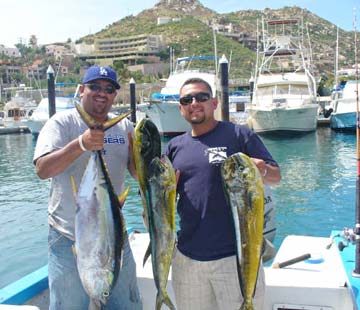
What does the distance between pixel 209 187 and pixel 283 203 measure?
997cm

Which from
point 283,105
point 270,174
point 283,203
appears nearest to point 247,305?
point 270,174

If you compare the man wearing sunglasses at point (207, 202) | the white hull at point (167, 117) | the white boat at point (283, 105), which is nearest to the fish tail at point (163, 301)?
the man wearing sunglasses at point (207, 202)

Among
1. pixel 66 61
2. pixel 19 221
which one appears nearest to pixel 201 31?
pixel 66 61

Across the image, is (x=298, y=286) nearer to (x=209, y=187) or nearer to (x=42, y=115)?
(x=209, y=187)

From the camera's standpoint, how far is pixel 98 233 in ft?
7.66

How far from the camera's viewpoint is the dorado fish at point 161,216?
2445 millimetres

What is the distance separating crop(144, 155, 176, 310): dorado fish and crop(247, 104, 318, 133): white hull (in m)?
26.5

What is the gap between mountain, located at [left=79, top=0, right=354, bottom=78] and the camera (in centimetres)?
11581

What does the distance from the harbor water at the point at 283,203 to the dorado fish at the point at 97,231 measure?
162 inches

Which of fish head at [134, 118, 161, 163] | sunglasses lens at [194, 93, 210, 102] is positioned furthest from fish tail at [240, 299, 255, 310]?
sunglasses lens at [194, 93, 210, 102]

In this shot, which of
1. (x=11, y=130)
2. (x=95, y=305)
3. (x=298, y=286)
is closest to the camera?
(x=95, y=305)

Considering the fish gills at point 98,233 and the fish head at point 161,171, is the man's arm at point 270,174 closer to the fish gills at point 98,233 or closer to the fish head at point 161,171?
the fish head at point 161,171

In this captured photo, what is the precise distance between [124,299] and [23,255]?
23.0 ft

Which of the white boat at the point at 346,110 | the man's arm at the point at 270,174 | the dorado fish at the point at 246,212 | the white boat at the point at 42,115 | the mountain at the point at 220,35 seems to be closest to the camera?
the dorado fish at the point at 246,212
